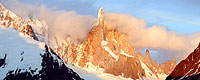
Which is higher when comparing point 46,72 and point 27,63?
A: point 27,63

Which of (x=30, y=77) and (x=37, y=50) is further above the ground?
(x=37, y=50)

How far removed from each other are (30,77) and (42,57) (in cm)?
1596

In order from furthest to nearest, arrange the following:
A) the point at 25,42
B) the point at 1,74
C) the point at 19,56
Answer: the point at 25,42 → the point at 19,56 → the point at 1,74

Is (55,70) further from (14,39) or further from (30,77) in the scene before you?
(14,39)

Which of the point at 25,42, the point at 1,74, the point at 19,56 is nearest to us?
the point at 1,74

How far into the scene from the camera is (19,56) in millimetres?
160750

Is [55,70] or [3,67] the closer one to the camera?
[3,67]

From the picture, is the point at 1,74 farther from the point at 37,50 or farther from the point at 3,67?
the point at 37,50

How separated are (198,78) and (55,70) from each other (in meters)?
63.7

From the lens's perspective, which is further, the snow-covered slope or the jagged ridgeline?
the snow-covered slope

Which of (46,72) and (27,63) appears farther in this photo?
(27,63)

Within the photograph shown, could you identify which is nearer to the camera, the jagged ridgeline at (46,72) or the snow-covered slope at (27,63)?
the jagged ridgeline at (46,72)

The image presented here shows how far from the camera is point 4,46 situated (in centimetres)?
16838

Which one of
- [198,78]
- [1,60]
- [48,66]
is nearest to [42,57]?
[48,66]
